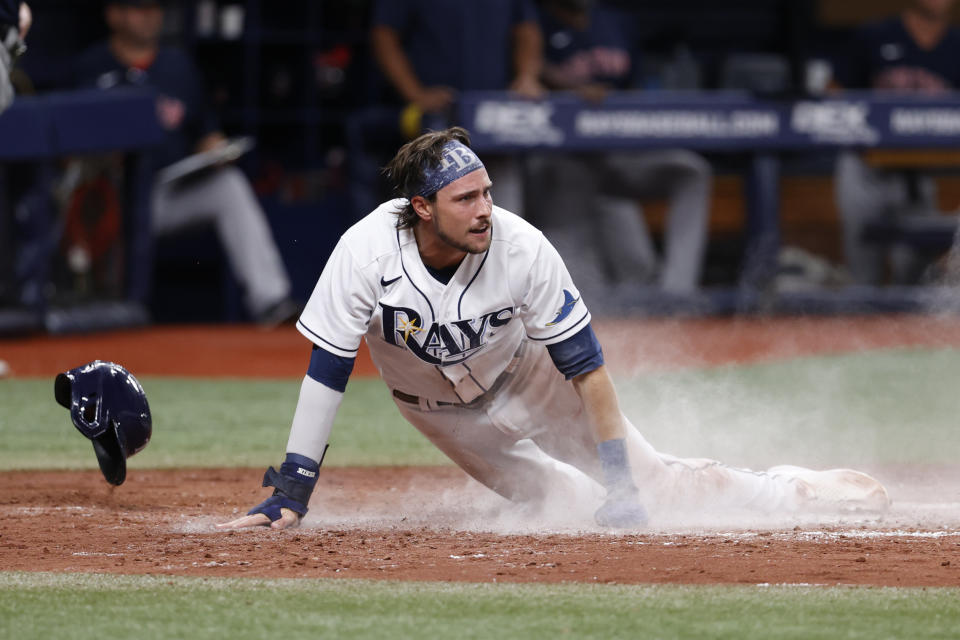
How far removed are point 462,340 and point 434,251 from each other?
29 centimetres

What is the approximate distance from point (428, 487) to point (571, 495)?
1.08 m

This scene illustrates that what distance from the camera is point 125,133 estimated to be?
10.2 m

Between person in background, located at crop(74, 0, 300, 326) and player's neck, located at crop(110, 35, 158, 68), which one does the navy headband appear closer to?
person in background, located at crop(74, 0, 300, 326)

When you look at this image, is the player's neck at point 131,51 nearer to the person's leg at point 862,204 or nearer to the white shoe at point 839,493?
the person's leg at point 862,204

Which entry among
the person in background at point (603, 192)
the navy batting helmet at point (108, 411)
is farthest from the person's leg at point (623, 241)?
the navy batting helmet at point (108, 411)

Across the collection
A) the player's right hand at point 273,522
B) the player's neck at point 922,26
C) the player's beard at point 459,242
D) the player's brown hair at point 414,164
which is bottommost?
the player's right hand at point 273,522

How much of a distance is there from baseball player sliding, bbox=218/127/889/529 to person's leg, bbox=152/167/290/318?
6.10 meters

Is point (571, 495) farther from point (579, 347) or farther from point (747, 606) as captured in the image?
point (747, 606)

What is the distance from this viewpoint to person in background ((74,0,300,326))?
10.7m

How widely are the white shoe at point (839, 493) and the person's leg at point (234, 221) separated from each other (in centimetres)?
631

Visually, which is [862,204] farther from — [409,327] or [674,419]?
[409,327]

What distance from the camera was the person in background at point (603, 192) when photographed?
11.1 meters

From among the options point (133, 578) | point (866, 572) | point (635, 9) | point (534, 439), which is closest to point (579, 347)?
point (534, 439)

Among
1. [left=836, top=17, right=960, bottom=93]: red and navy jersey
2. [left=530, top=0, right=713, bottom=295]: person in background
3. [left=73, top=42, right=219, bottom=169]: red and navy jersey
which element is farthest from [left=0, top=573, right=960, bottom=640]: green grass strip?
[left=836, top=17, right=960, bottom=93]: red and navy jersey
